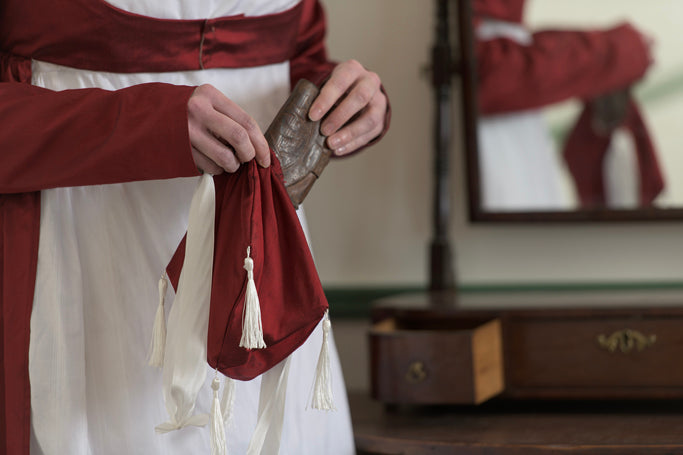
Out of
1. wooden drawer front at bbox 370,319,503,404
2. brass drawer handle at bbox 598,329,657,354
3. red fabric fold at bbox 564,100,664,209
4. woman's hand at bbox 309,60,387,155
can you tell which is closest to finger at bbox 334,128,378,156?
woman's hand at bbox 309,60,387,155

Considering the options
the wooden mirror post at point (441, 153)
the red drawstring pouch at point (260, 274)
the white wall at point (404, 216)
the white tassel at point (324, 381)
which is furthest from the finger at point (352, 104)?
the white wall at point (404, 216)

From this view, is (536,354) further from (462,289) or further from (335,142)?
(335,142)

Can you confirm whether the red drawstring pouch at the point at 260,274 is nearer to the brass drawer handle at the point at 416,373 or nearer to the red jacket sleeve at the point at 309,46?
the red jacket sleeve at the point at 309,46

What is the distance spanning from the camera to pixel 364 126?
2.72ft

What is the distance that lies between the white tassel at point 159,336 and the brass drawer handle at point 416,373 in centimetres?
51

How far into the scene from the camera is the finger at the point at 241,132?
2.16 ft

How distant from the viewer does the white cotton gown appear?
720mm

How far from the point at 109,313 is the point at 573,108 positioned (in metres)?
1.00

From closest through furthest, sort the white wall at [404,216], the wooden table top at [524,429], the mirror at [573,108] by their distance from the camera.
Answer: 1. the wooden table top at [524,429]
2. the mirror at [573,108]
3. the white wall at [404,216]

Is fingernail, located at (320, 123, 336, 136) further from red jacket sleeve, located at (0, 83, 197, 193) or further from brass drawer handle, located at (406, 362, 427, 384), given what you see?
brass drawer handle, located at (406, 362, 427, 384)

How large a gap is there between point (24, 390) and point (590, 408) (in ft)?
3.04

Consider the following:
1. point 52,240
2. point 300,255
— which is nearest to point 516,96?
point 300,255

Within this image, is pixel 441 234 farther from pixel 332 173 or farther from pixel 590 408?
pixel 590 408

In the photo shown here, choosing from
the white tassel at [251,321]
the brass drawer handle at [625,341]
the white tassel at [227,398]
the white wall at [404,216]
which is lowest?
the brass drawer handle at [625,341]
